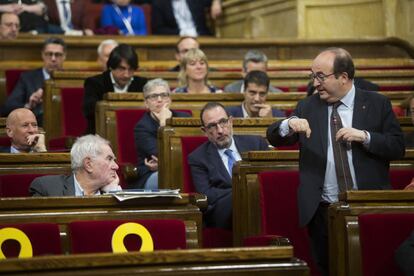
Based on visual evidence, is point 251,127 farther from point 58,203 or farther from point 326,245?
point 58,203

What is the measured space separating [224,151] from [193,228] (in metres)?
1.30

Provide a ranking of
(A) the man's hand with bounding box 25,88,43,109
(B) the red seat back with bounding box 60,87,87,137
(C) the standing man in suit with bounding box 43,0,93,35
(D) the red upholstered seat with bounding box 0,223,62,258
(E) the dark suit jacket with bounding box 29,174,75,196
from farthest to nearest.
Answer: (C) the standing man in suit with bounding box 43,0,93,35 < (A) the man's hand with bounding box 25,88,43,109 < (B) the red seat back with bounding box 60,87,87,137 < (E) the dark suit jacket with bounding box 29,174,75,196 < (D) the red upholstered seat with bounding box 0,223,62,258

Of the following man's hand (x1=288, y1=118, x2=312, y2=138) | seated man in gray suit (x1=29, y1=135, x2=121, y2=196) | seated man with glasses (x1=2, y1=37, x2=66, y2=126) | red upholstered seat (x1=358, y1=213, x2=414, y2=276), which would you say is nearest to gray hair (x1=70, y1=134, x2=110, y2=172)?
seated man in gray suit (x1=29, y1=135, x2=121, y2=196)

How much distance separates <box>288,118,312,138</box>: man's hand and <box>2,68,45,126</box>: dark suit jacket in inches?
109

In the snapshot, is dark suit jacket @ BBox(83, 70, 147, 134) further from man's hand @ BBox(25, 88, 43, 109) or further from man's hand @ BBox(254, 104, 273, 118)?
man's hand @ BBox(254, 104, 273, 118)

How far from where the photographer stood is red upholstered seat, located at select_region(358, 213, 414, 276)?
352 cm

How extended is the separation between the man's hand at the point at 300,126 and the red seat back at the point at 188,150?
3.39ft

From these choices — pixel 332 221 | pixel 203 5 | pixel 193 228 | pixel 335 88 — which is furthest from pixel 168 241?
pixel 203 5

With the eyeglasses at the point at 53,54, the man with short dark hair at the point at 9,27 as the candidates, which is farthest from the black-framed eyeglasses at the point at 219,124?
the man with short dark hair at the point at 9,27

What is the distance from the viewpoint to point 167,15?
864 cm

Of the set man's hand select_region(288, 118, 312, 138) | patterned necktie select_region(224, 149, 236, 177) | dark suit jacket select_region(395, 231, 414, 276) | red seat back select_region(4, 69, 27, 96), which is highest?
red seat back select_region(4, 69, 27, 96)

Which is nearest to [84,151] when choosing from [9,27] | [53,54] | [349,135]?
[349,135]

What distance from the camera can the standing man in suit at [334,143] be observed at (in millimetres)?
3807

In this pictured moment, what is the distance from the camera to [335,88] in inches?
152
